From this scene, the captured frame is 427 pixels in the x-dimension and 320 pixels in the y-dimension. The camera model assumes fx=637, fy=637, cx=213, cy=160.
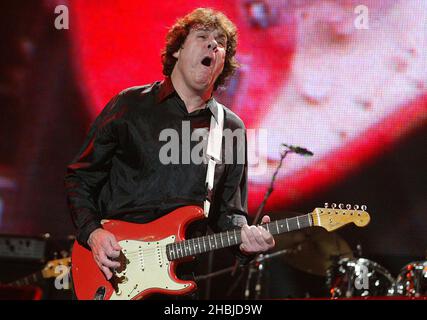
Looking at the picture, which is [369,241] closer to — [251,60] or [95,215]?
[251,60]

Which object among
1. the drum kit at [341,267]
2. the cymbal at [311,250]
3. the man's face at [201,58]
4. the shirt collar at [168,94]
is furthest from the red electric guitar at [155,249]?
the cymbal at [311,250]

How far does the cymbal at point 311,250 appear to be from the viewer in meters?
5.55

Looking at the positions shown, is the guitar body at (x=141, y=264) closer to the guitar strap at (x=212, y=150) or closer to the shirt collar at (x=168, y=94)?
the guitar strap at (x=212, y=150)

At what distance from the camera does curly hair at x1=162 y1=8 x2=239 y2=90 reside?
364 centimetres

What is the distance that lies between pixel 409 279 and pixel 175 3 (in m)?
3.00

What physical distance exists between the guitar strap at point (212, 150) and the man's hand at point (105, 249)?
0.49 m

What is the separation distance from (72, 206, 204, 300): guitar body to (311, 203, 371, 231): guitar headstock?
22.9 inches

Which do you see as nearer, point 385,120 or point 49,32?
point 385,120

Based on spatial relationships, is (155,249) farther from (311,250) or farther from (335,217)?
(311,250)

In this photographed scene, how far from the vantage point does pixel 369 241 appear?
17.7 ft

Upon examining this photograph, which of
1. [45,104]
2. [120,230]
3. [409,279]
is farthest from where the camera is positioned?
[45,104]

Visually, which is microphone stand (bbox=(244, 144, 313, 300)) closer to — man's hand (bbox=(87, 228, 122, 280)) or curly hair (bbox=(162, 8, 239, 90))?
curly hair (bbox=(162, 8, 239, 90))

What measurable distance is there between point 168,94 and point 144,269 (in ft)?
3.17

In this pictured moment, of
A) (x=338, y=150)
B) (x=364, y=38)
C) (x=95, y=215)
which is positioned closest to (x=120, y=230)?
(x=95, y=215)
